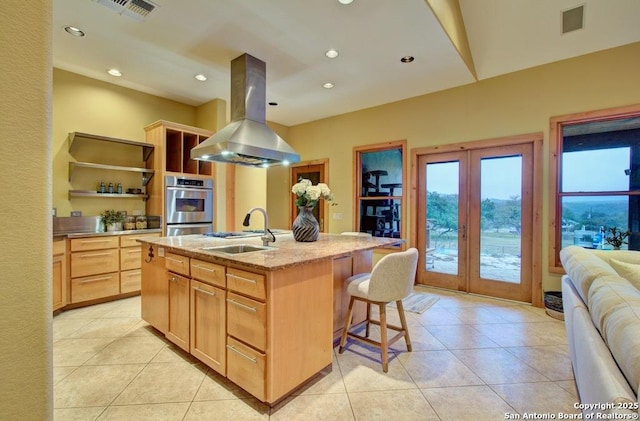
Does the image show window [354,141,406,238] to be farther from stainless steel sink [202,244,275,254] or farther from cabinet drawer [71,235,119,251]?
cabinet drawer [71,235,119,251]

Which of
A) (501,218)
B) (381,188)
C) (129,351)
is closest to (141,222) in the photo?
(129,351)

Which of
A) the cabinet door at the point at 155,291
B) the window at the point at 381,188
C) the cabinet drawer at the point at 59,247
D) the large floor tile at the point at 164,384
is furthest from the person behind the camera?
the window at the point at 381,188

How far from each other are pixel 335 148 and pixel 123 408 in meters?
4.88

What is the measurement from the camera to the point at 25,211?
667 mm

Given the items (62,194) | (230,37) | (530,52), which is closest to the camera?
(230,37)

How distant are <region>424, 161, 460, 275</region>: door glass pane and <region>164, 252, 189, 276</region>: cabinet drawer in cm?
366

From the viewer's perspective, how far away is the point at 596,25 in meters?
3.12

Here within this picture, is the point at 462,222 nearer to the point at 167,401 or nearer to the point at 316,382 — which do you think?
the point at 316,382

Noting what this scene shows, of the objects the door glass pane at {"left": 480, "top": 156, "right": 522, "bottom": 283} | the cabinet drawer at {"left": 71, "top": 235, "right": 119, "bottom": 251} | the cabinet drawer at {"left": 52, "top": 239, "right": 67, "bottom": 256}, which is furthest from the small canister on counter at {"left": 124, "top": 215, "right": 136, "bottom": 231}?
the door glass pane at {"left": 480, "top": 156, "right": 522, "bottom": 283}

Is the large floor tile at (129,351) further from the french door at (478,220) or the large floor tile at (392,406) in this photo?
the french door at (478,220)

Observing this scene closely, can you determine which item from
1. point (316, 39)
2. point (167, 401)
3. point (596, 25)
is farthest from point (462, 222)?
point (167, 401)

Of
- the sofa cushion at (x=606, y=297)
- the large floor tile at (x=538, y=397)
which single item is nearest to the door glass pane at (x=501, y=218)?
the large floor tile at (x=538, y=397)

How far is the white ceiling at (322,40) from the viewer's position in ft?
8.64

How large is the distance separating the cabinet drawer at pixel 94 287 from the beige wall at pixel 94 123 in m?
0.98
